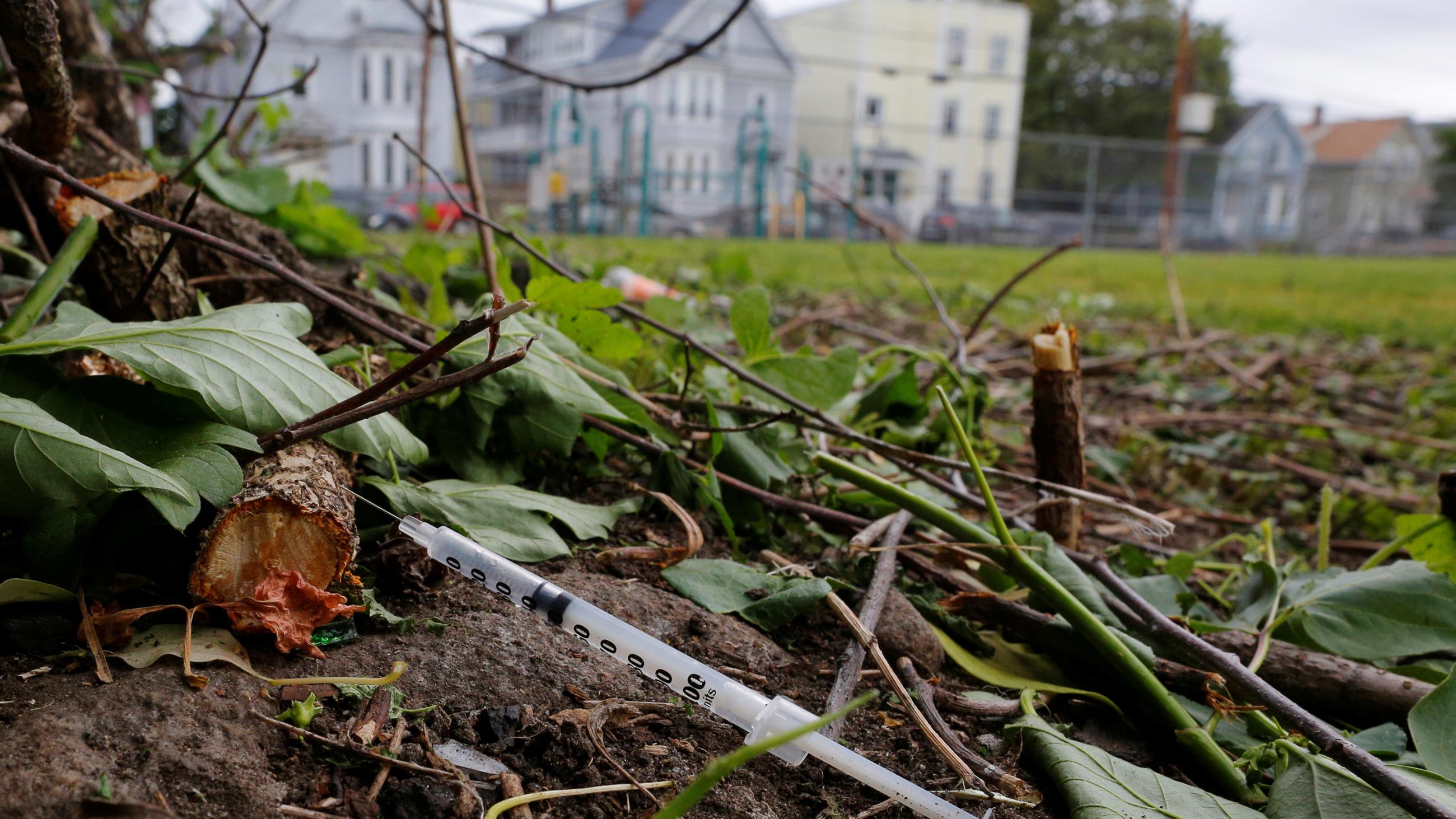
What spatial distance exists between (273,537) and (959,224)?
65.9 ft

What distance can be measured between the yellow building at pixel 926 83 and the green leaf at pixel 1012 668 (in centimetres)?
2688

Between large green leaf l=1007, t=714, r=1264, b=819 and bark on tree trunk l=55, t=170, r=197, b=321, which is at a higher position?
bark on tree trunk l=55, t=170, r=197, b=321

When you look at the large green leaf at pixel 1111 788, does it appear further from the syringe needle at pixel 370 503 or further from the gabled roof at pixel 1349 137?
the gabled roof at pixel 1349 137

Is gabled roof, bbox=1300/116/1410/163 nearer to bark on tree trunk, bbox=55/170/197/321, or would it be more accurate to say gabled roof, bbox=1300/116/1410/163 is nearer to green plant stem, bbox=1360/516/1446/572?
green plant stem, bbox=1360/516/1446/572

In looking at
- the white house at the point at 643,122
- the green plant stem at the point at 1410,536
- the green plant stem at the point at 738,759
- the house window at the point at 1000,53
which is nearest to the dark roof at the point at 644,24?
the white house at the point at 643,122

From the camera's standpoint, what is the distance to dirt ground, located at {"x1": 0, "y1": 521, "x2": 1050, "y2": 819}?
0.61m

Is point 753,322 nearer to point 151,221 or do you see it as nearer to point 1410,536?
point 151,221

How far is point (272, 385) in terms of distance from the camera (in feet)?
2.68

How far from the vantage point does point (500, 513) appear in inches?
39.6

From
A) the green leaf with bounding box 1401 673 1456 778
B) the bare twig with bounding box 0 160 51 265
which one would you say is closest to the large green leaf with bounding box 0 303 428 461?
the bare twig with bounding box 0 160 51 265

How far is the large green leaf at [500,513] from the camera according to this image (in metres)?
0.96

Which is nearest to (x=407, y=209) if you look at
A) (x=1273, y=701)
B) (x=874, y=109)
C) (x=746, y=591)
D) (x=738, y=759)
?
(x=746, y=591)

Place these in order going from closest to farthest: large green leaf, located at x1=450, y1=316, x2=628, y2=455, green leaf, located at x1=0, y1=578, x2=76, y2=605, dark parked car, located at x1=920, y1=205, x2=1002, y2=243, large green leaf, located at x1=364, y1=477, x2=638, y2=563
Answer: green leaf, located at x1=0, y1=578, x2=76, y2=605 → large green leaf, located at x1=364, y1=477, x2=638, y2=563 → large green leaf, located at x1=450, y1=316, x2=628, y2=455 → dark parked car, located at x1=920, y1=205, x2=1002, y2=243

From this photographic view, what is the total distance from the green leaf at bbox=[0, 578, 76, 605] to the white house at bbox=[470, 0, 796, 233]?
1325cm
